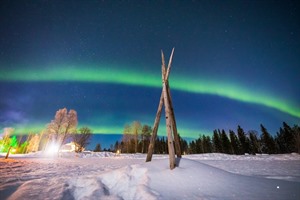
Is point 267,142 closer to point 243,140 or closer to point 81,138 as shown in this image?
point 243,140

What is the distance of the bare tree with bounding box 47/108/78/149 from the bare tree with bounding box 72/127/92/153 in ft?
5.99

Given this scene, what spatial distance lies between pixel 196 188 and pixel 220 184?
825 millimetres

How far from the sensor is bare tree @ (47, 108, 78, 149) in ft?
117

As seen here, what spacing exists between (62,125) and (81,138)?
5528 millimetres

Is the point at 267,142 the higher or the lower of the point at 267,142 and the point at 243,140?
the lower

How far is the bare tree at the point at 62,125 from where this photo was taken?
35562mm

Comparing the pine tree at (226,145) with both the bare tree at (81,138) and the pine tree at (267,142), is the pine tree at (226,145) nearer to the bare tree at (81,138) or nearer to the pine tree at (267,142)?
the pine tree at (267,142)

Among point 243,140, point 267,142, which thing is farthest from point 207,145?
point 267,142

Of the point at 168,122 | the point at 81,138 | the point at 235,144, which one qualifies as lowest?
the point at 168,122

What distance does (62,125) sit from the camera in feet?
118

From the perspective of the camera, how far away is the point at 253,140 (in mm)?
66562

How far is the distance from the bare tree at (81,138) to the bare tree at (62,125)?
1824 mm

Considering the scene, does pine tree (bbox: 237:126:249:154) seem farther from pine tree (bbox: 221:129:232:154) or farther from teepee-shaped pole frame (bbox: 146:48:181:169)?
teepee-shaped pole frame (bbox: 146:48:181:169)

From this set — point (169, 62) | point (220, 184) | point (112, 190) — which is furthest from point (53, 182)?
point (169, 62)
